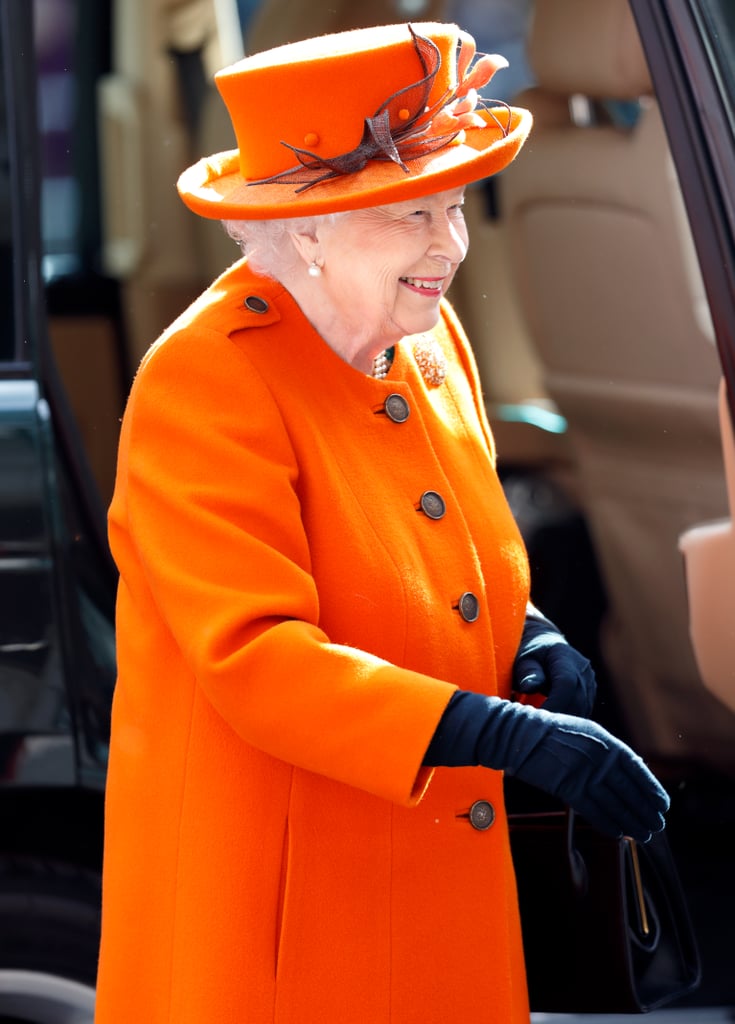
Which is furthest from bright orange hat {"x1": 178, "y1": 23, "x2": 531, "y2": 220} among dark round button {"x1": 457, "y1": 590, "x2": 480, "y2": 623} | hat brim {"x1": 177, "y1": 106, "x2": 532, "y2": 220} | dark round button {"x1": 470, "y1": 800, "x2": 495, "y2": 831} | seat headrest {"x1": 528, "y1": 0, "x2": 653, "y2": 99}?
seat headrest {"x1": 528, "y1": 0, "x2": 653, "y2": 99}

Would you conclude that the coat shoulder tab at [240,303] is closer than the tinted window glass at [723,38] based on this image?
Yes

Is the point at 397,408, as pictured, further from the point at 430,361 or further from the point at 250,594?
the point at 250,594

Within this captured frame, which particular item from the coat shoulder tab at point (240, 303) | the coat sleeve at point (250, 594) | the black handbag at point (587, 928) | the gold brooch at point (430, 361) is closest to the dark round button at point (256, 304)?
the coat shoulder tab at point (240, 303)

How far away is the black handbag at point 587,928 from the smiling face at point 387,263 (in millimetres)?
617

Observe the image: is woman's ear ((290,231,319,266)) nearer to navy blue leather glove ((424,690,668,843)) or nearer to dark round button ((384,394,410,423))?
dark round button ((384,394,410,423))

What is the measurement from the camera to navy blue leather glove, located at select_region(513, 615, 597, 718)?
1.62 meters

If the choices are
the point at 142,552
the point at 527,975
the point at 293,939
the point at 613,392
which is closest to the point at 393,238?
the point at 142,552

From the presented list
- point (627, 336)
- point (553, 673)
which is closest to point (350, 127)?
point (553, 673)

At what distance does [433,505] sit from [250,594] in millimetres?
269

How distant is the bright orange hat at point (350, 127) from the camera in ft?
4.87

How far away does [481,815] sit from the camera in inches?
64.2

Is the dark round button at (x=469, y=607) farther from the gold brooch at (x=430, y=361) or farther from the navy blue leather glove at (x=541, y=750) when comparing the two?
the gold brooch at (x=430, y=361)

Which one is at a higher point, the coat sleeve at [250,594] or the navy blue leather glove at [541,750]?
the coat sleeve at [250,594]

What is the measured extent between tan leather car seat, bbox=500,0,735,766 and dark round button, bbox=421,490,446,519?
71 cm
